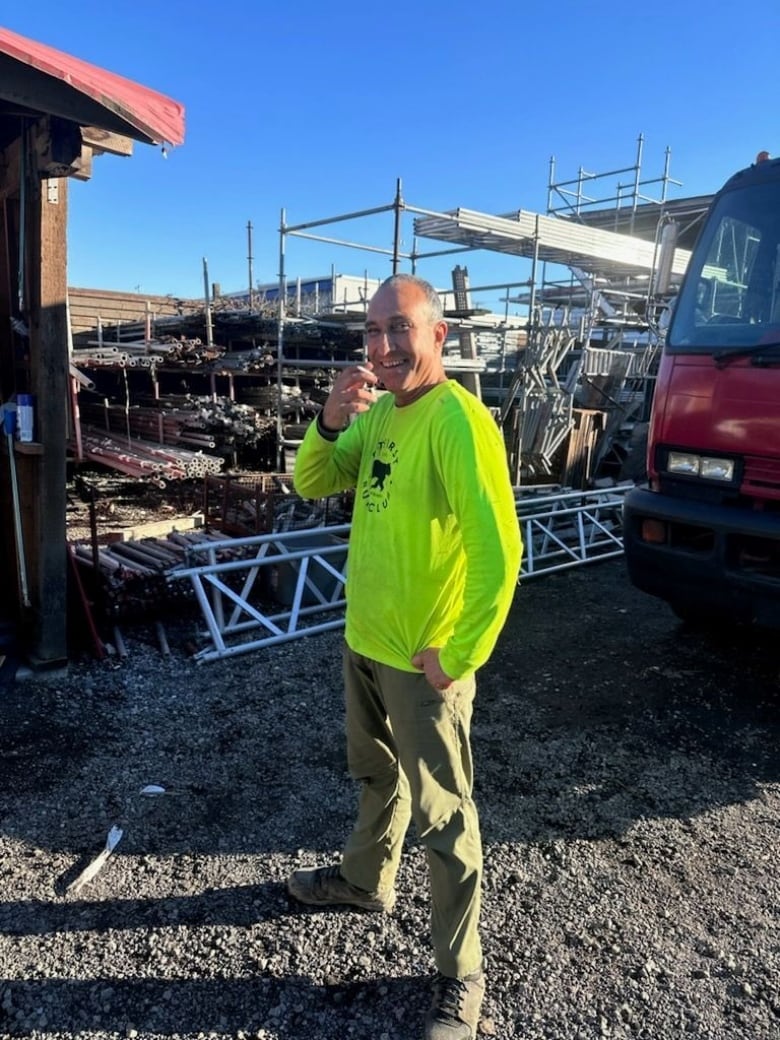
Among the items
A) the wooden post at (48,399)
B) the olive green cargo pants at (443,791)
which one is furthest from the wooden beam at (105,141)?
the olive green cargo pants at (443,791)

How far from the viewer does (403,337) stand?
1933mm

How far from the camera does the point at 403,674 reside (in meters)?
1.99

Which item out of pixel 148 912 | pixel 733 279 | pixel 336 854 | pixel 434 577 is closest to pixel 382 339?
pixel 434 577

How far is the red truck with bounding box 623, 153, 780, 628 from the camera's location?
346cm

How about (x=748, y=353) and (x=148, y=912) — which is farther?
(x=748, y=353)

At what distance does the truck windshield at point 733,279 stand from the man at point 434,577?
2408 millimetres

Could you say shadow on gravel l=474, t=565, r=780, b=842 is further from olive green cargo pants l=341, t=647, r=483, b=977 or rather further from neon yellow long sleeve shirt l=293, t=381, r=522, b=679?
neon yellow long sleeve shirt l=293, t=381, r=522, b=679

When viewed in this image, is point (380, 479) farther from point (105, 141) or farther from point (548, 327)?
point (548, 327)

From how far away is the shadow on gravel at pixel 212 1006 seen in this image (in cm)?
201

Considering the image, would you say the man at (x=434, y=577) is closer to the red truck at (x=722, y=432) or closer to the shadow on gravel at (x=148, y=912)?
the shadow on gravel at (x=148, y=912)

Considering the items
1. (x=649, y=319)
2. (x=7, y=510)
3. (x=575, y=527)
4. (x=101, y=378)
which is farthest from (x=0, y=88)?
(x=101, y=378)

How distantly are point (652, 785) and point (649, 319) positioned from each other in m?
3.59

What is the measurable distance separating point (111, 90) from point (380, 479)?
2585 mm

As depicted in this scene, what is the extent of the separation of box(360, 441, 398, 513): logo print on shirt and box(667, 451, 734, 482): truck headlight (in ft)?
7.74
